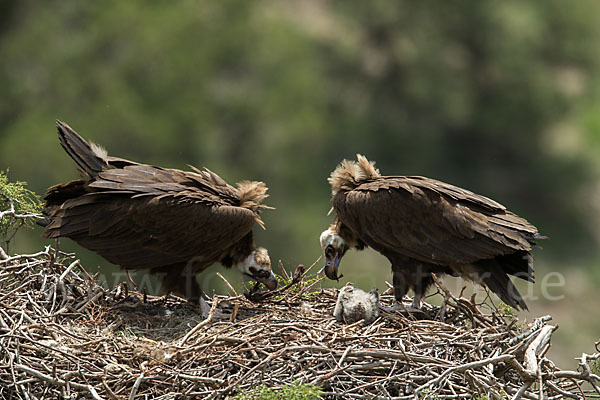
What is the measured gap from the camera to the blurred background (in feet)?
59.9

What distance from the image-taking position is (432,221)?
7.13m

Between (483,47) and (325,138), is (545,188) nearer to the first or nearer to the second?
(483,47)

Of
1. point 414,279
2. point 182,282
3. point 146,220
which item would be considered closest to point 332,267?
point 414,279

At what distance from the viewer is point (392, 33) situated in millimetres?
28297

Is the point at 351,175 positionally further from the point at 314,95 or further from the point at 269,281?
the point at 314,95

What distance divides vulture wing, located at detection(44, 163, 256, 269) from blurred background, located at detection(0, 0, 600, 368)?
209cm

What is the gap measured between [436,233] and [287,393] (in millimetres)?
2332

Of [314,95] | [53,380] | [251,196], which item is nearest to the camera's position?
[53,380]

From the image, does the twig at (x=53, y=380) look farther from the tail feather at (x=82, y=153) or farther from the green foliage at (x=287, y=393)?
the tail feather at (x=82, y=153)

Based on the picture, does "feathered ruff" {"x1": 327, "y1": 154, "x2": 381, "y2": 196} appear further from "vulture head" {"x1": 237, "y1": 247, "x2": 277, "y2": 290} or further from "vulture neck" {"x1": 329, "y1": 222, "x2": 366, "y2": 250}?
"vulture head" {"x1": 237, "y1": 247, "x2": 277, "y2": 290}

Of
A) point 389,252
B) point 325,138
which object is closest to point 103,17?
point 325,138

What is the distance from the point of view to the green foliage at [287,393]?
5434 millimetres

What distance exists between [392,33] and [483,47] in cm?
314

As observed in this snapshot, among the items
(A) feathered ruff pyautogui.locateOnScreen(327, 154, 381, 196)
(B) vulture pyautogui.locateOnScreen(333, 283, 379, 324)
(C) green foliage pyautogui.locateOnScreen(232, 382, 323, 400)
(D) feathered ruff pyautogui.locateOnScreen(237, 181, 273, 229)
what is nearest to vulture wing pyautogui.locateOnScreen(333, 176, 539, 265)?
(A) feathered ruff pyautogui.locateOnScreen(327, 154, 381, 196)
